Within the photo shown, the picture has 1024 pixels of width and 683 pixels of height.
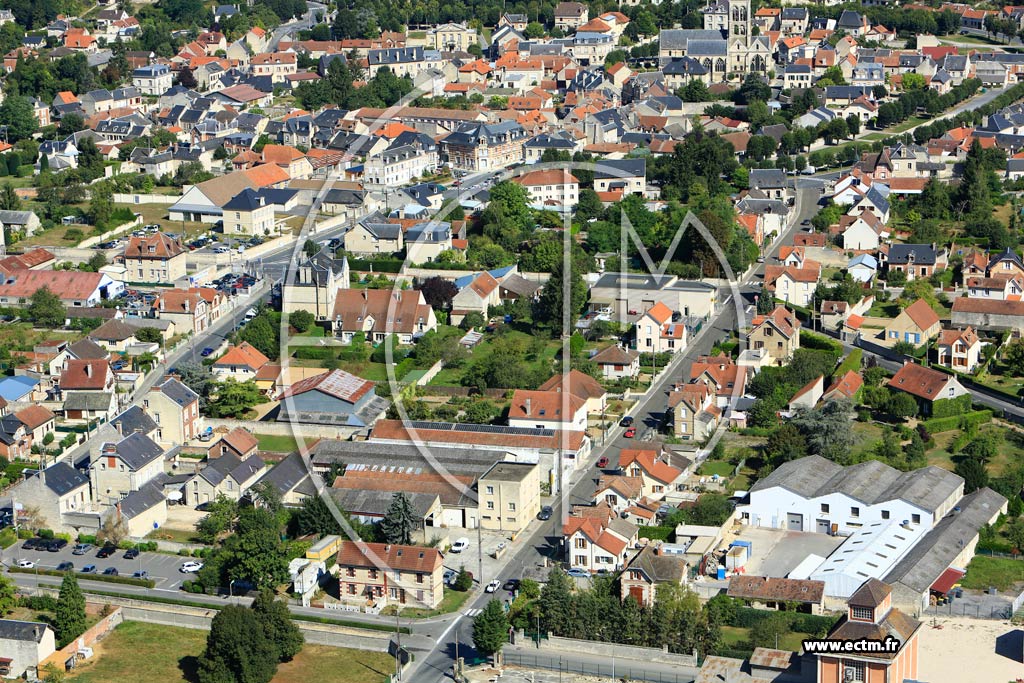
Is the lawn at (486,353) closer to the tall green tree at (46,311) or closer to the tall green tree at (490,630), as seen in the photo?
the tall green tree at (46,311)

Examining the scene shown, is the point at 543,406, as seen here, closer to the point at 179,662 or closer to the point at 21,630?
the point at 179,662

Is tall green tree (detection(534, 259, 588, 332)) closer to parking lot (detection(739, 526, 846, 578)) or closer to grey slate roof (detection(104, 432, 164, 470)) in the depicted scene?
grey slate roof (detection(104, 432, 164, 470))

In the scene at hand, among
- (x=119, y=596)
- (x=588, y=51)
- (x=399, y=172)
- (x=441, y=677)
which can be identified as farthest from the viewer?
(x=588, y=51)

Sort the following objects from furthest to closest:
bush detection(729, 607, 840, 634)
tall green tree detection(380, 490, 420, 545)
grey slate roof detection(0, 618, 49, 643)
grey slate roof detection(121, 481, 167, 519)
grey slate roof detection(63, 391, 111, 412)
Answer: grey slate roof detection(63, 391, 111, 412) < grey slate roof detection(121, 481, 167, 519) < tall green tree detection(380, 490, 420, 545) < bush detection(729, 607, 840, 634) < grey slate roof detection(0, 618, 49, 643)

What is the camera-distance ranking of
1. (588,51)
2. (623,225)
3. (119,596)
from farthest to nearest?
1. (588,51)
2. (623,225)
3. (119,596)

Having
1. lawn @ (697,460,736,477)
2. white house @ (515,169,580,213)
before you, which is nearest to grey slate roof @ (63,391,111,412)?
lawn @ (697,460,736,477)

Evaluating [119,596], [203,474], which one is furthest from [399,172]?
[119,596]

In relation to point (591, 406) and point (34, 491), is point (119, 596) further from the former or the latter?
point (591, 406)

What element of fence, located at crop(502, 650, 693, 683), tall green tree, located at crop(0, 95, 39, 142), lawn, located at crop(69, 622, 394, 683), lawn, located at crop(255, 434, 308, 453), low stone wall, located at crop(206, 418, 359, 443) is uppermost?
tall green tree, located at crop(0, 95, 39, 142)
